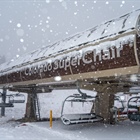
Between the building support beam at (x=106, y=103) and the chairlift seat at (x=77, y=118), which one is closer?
the chairlift seat at (x=77, y=118)

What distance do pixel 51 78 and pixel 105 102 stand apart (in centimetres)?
345

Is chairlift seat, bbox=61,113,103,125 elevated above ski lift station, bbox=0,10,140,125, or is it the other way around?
ski lift station, bbox=0,10,140,125

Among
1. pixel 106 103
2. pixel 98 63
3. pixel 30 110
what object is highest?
pixel 98 63

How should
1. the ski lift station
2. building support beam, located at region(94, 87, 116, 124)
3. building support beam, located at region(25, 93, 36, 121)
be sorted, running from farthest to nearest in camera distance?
building support beam, located at region(25, 93, 36, 121)
building support beam, located at region(94, 87, 116, 124)
the ski lift station

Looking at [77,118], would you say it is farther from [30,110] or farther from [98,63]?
[30,110]

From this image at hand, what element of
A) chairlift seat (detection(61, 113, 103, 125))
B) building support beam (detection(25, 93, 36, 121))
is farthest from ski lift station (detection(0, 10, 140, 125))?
building support beam (detection(25, 93, 36, 121))

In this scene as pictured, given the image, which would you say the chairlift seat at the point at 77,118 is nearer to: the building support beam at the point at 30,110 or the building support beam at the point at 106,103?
the building support beam at the point at 106,103

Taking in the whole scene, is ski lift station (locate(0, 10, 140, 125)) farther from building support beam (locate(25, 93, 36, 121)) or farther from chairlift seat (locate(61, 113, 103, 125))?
building support beam (locate(25, 93, 36, 121))

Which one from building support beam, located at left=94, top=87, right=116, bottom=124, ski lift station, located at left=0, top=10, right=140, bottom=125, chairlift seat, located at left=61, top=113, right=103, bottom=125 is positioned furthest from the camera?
building support beam, located at left=94, top=87, right=116, bottom=124

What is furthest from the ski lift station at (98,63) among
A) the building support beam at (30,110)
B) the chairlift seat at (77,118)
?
the building support beam at (30,110)

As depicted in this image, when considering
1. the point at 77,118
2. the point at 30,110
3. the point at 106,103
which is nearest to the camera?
the point at 77,118

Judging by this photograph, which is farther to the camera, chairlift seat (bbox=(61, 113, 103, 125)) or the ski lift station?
chairlift seat (bbox=(61, 113, 103, 125))

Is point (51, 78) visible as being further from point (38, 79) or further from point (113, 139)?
point (113, 139)

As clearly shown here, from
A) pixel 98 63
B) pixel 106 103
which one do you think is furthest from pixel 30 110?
pixel 98 63
